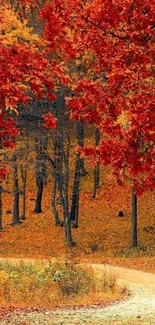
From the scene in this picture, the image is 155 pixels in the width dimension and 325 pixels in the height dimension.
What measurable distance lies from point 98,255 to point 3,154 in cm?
1030

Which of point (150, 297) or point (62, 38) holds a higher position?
point (62, 38)

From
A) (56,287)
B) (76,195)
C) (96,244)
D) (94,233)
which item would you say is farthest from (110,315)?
Answer: (76,195)

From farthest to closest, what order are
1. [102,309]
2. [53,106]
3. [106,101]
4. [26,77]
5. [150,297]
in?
[53,106] → [150,297] → [102,309] → [106,101] → [26,77]

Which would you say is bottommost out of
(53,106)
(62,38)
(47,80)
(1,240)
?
(1,240)

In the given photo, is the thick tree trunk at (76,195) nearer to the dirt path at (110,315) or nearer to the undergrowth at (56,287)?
the undergrowth at (56,287)

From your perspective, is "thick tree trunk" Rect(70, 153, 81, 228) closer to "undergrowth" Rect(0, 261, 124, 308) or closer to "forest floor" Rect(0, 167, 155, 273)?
"forest floor" Rect(0, 167, 155, 273)

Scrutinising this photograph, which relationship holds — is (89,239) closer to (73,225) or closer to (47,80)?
(73,225)

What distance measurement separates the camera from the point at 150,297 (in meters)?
18.3

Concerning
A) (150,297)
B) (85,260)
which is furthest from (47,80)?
(85,260)

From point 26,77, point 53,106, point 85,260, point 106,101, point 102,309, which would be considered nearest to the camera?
point 26,77

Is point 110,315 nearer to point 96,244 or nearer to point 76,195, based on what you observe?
point 96,244

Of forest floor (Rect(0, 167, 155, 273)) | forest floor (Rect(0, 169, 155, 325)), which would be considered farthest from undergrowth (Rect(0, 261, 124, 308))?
forest floor (Rect(0, 167, 155, 273))

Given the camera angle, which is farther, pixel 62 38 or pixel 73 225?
pixel 73 225

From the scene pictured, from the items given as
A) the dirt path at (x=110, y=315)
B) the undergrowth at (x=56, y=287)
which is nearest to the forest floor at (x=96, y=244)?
the dirt path at (x=110, y=315)
